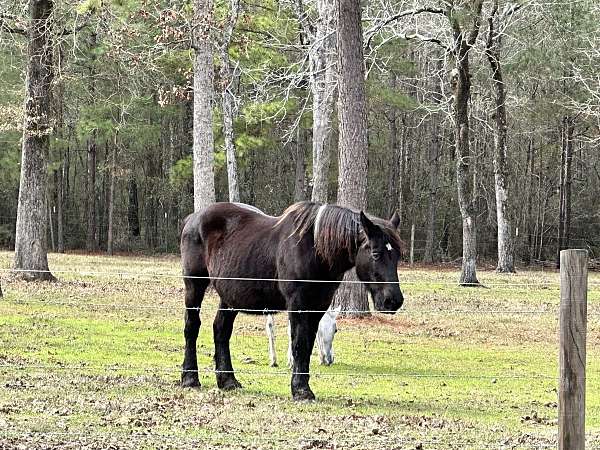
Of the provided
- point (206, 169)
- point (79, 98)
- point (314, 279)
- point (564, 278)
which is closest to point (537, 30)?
point (79, 98)

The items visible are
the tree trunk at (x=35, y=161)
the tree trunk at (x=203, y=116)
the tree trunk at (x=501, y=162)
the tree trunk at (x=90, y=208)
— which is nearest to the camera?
the tree trunk at (x=203, y=116)

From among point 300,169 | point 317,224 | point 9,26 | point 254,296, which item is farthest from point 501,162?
point 317,224

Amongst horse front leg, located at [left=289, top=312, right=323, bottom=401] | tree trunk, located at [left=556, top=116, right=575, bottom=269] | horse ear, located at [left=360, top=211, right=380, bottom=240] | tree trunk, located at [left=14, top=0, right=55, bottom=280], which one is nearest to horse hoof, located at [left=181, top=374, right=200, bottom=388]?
horse front leg, located at [left=289, top=312, right=323, bottom=401]

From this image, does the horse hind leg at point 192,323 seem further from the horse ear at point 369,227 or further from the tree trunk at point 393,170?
the tree trunk at point 393,170

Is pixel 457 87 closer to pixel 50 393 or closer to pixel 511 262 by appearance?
pixel 511 262

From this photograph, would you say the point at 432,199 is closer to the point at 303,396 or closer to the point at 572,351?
the point at 303,396

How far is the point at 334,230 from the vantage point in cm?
938

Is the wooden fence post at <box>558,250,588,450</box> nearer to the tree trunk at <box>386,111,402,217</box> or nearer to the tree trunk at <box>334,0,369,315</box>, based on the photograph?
the tree trunk at <box>334,0,369,315</box>

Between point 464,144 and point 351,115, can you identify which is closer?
point 351,115

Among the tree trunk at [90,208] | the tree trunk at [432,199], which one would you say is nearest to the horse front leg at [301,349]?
the tree trunk at [90,208]

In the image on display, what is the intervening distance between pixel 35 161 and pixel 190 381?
45.1 ft

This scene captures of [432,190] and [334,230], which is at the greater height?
[432,190]

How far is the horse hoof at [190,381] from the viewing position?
33.7ft

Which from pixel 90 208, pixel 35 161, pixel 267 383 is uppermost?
pixel 35 161
